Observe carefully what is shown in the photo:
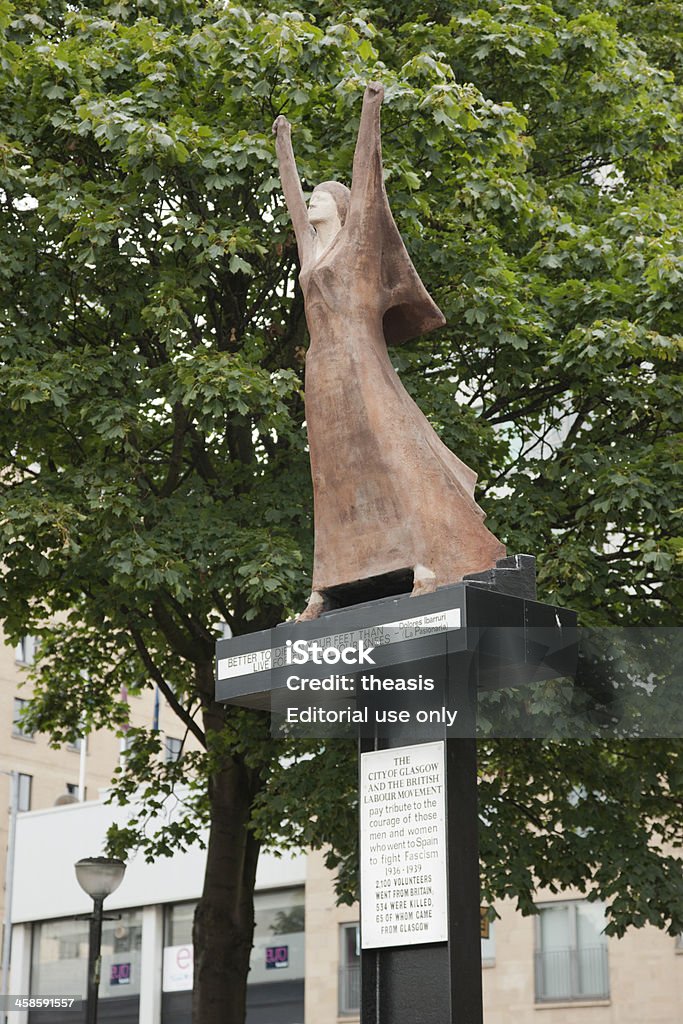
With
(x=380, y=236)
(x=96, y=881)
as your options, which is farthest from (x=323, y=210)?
(x=96, y=881)

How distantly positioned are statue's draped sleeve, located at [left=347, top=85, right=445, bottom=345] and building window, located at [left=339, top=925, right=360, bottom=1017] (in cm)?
2239

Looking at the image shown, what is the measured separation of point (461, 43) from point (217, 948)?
9.19m

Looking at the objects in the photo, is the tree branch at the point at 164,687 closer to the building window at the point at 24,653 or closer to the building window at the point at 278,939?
the building window at the point at 278,939

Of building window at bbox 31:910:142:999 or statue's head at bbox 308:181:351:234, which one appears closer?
statue's head at bbox 308:181:351:234

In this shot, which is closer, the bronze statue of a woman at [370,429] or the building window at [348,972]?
the bronze statue of a woman at [370,429]

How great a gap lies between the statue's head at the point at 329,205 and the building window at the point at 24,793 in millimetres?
39343

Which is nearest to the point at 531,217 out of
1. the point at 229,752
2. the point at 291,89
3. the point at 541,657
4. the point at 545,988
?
the point at 291,89

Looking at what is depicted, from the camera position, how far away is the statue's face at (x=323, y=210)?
9812 millimetres

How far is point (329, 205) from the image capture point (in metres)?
9.84

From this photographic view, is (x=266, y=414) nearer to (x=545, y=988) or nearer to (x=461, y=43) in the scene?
(x=461, y=43)

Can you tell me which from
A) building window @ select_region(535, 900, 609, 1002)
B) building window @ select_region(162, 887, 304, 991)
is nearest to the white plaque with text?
building window @ select_region(535, 900, 609, 1002)

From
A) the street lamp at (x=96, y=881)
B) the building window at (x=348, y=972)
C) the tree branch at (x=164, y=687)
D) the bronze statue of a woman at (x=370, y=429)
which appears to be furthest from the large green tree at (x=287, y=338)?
the building window at (x=348, y=972)

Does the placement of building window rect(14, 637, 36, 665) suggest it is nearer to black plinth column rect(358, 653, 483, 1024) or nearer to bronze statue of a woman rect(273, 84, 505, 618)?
bronze statue of a woman rect(273, 84, 505, 618)

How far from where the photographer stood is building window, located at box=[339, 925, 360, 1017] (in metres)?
30.3
